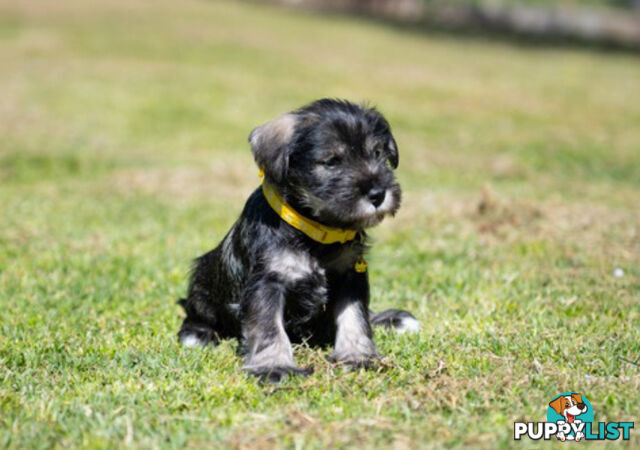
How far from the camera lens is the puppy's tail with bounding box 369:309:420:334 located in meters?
5.69

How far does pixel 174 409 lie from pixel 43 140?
39.9ft

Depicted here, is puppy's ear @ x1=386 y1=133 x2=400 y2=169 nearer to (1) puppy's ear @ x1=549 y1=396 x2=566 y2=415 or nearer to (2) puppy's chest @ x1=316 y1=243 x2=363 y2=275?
(2) puppy's chest @ x1=316 y1=243 x2=363 y2=275

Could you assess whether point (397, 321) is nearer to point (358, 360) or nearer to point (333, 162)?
point (358, 360)

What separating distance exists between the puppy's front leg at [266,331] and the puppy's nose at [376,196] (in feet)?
2.74

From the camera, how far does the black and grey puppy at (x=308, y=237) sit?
4.79 m

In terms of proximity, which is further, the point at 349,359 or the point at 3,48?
the point at 3,48

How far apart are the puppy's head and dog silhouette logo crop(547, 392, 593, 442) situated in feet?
5.10

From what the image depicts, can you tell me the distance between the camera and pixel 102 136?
1595 cm

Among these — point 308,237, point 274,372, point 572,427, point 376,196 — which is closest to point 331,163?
point 376,196

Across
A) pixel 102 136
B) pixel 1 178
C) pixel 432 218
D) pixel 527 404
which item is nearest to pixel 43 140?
pixel 102 136


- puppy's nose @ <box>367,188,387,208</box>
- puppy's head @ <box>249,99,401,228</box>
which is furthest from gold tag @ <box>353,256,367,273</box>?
puppy's nose @ <box>367,188,387,208</box>

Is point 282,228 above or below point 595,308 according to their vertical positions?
above

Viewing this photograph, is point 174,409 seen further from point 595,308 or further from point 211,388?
point 595,308

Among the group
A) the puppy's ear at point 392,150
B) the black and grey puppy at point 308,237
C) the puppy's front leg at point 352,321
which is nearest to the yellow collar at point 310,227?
the black and grey puppy at point 308,237
